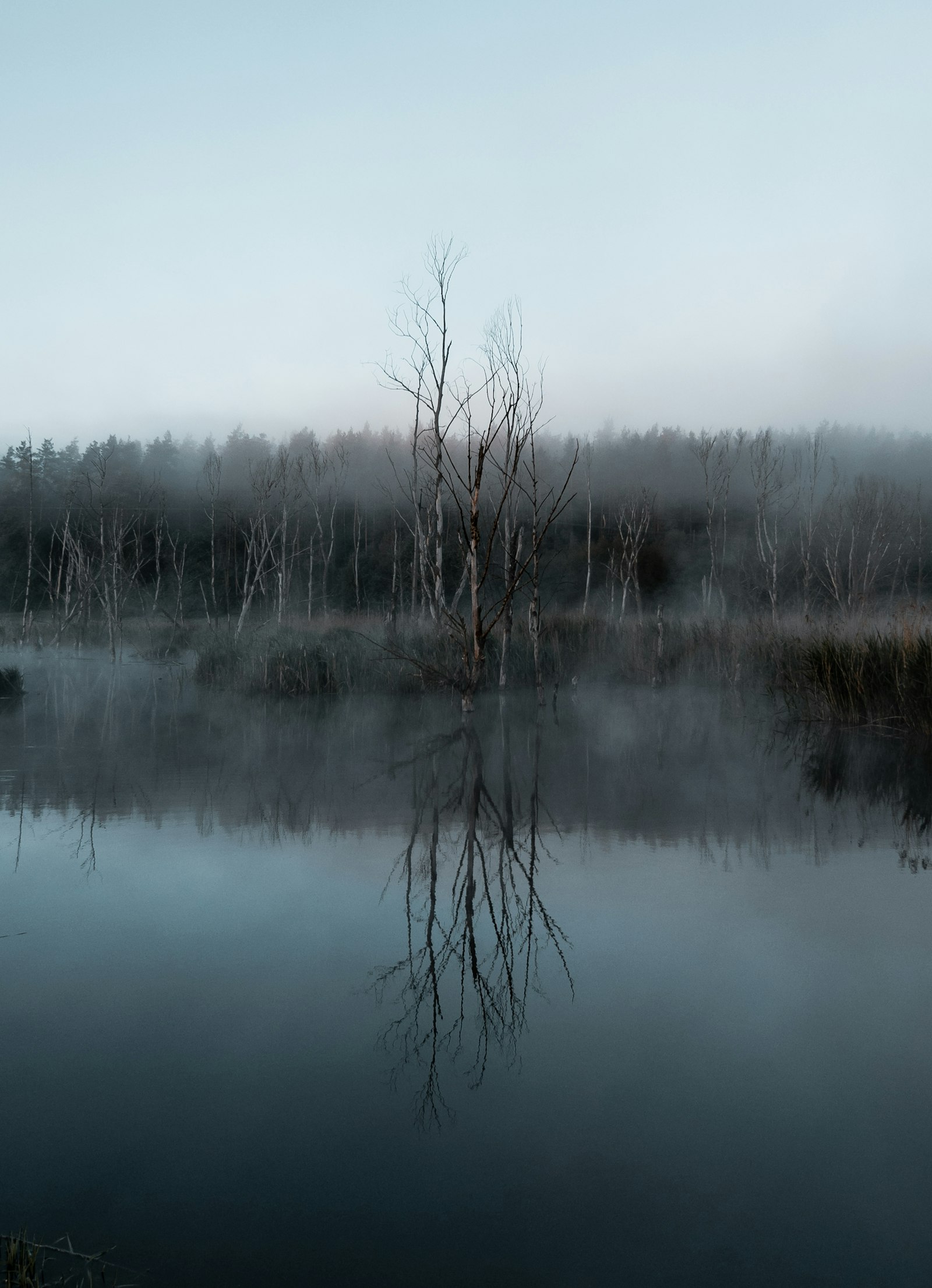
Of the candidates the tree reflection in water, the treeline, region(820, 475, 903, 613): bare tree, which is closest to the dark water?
the tree reflection in water

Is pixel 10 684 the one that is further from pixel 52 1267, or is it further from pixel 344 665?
pixel 52 1267

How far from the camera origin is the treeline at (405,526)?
92.3ft

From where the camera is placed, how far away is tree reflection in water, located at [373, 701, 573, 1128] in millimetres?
2371

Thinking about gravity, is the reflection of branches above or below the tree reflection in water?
below

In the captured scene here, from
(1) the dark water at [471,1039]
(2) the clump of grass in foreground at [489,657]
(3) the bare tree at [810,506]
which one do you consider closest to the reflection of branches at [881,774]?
(1) the dark water at [471,1039]

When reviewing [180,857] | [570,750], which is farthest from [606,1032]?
[570,750]

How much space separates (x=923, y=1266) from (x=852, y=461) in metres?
53.8

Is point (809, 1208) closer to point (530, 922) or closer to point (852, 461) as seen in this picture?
point (530, 922)

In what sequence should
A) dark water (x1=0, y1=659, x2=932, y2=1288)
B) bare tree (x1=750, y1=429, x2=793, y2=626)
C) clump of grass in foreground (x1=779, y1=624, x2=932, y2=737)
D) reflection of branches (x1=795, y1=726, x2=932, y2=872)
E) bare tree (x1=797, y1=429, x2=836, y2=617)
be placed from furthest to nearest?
bare tree (x1=797, y1=429, x2=836, y2=617), bare tree (x1=750, y1=429, x2=793, y2=626), clump of grass in foreground (x1=779, y1=624, x2=932, y2=737), reflection of branches (x1=795, y1=726, x2=932, y2=872), dark water (x1=0, y1=659, x2=932, y2=1288)

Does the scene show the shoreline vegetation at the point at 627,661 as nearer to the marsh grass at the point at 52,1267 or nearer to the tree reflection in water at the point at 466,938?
the tree reflection in water at the point at 466,938

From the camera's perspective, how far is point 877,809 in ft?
17.3

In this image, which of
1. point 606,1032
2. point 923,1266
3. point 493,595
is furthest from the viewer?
point 493,595

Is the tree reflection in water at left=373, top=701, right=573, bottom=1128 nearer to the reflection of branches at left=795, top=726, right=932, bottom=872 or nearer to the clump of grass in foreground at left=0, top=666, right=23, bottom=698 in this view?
the reflection of branches at left=795, top=726, right=932, bottom=872

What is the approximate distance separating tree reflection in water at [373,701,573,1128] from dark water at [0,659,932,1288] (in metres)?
0.01
